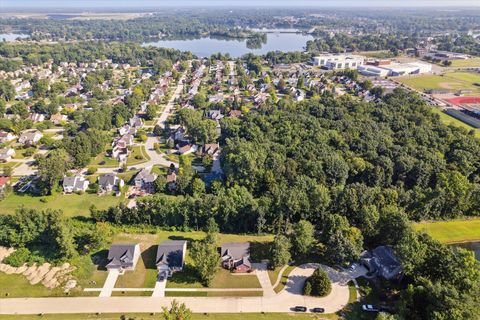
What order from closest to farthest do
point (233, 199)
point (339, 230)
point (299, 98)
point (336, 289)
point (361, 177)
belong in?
point (336, 289) → point (339, 230) → point (233, 199) → point (361, 177) → point (299, 98)

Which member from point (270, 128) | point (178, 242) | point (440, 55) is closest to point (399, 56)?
point (440, 55)

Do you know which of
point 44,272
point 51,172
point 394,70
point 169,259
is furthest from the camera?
point 394,70

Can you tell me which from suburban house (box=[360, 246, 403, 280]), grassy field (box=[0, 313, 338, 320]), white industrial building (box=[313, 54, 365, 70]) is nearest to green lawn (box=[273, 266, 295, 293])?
grassy field (box=[0, 313, 338, 320])

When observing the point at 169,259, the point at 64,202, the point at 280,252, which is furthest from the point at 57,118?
the point at 280,252

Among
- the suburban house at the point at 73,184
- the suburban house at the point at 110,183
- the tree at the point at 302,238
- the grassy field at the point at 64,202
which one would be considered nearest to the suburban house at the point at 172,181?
the grassy field at the point at 64,202

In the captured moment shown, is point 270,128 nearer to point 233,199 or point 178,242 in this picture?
point 233,199

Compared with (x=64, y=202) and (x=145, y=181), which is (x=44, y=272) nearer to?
(x=64, y=202)
